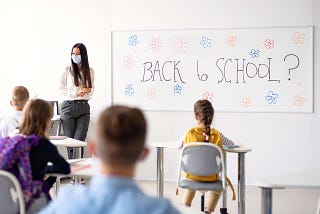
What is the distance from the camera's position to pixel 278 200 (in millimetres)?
5074

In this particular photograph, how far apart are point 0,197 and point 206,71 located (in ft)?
11.9

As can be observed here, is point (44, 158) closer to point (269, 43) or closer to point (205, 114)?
point (205, 114)

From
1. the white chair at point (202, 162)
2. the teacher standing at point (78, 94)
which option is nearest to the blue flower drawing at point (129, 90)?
the teacher standing at point (78, 94)

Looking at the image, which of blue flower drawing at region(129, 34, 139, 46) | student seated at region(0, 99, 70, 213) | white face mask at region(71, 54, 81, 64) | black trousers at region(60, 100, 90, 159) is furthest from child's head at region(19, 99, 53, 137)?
blue flower drawing at region(129, 34, 139, 46)

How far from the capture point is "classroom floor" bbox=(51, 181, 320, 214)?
4.66 metres

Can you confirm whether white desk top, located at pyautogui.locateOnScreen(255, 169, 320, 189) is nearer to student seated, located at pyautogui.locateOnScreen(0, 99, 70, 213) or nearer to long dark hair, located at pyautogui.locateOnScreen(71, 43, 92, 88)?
student seated, located at pyautogui.locateOnScreen(0, 99, 70, 213)

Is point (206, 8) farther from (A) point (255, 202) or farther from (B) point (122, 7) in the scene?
(A) point (255, 202)

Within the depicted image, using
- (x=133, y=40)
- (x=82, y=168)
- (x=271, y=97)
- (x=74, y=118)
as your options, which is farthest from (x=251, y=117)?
(x=82, y=168)

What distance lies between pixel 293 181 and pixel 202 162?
3.36 ft

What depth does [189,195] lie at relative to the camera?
389 centimetres

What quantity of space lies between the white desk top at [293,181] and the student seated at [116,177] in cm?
137

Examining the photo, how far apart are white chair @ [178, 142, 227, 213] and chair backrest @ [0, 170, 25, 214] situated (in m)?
1.40

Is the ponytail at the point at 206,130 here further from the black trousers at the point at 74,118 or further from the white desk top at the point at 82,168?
the black trousers at the point at 74,118

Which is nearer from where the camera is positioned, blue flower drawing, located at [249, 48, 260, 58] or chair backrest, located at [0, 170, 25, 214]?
chair backrest, located at [0, 170, 25, 214]
